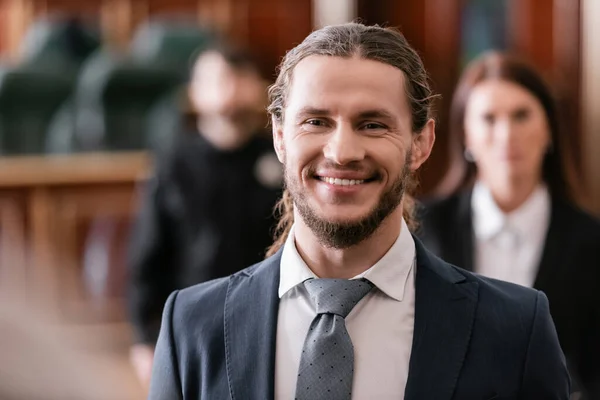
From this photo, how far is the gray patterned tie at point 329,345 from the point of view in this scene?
88 cm

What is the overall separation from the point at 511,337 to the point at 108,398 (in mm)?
509

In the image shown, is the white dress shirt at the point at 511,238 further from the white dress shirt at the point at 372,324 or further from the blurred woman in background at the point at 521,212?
the white dress shirt at the point at 372,324

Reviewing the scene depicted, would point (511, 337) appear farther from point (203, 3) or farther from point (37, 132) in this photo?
point (203, 3)

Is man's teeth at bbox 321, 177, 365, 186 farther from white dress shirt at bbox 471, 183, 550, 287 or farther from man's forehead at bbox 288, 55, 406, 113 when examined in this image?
white dress shirt at bbox 471, 183, 550, 287

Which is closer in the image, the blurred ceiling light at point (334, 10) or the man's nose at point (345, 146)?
the man's nose at point (345, 146)

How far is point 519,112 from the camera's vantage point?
172cm

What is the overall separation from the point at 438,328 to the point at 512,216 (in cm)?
77

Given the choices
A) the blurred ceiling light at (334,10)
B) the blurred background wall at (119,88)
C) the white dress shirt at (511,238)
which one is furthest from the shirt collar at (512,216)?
the blurred ceiling light at (334,10)

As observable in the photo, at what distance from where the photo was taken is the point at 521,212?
5.37ft

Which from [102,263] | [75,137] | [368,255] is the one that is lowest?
[102,263]

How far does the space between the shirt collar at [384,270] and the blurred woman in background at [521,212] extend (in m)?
0.57

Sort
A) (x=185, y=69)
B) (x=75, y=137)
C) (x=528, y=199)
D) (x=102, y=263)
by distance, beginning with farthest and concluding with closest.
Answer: (x=185, y=69) → (x=75, y=137) → (x=102, y=263) → (x=528, y=199)

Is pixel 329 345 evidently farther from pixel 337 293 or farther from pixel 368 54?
pixel 368 54

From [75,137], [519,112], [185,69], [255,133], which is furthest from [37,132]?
[519,112]
